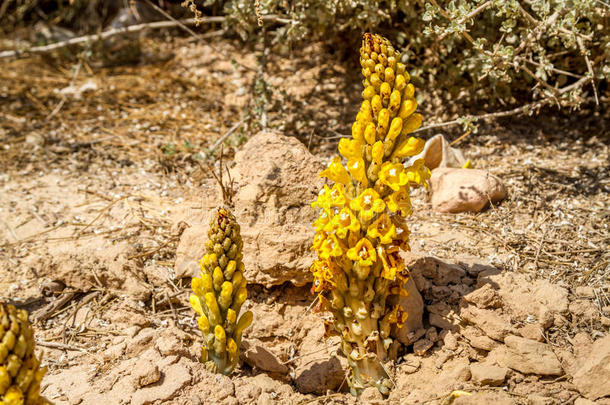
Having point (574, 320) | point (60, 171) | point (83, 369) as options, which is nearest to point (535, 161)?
point (574, 320)

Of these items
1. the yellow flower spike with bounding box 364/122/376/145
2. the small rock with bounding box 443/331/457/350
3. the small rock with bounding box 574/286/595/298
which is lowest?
the small rock with bounding box 443/331/457/350

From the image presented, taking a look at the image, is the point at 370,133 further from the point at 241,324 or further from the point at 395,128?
the point at 241,324

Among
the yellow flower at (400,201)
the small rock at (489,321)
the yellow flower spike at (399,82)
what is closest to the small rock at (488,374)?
the small rock at (489,321)

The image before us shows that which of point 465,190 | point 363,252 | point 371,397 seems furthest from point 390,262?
point 465,190

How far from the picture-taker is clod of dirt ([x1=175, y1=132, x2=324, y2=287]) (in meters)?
3.42

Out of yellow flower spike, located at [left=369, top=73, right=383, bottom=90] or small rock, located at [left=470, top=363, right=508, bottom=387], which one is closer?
yellow flower spike, located at [left=369, top=73, right=383, bottom=90]

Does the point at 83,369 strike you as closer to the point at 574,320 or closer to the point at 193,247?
the point at 193,247

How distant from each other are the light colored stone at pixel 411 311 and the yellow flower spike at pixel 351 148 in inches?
39.0

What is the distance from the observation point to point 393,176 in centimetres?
263

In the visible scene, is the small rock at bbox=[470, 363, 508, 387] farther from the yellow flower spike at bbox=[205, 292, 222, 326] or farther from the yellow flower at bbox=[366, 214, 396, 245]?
the yellow flower spike at bbox=[205, 292, 222, 326]

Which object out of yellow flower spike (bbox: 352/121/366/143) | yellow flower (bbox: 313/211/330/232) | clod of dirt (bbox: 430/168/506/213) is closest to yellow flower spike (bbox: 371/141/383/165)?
yellow flower spike (bbox: 352/121/366/143)

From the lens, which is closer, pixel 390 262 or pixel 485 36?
pixel 390 262

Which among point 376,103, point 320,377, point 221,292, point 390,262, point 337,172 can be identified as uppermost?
point 376,103

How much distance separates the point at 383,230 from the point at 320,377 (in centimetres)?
105
